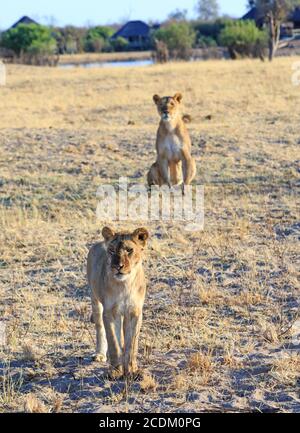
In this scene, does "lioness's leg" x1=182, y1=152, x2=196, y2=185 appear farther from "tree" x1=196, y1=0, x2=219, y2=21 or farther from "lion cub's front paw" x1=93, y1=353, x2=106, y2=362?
"tree" x1=196, y1=0, x2=219, y2=21

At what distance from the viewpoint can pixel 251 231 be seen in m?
9.67

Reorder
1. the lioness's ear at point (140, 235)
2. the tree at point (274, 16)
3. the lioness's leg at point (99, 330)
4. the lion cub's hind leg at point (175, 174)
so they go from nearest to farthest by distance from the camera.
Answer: the lioness's ear at point (140, 235) < the lioness's leg at point (99, 330) < the lion cub's hind leg at point (175, 174) < the tree at point (274, 16)

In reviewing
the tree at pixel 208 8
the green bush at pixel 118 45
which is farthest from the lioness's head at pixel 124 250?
the tree at pixel 208 8

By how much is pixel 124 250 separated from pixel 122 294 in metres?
0.30

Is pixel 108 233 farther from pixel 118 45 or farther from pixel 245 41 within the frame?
pixel 118 45

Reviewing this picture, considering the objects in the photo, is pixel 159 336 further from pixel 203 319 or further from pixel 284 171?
pixel 284 171

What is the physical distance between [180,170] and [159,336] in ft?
20.1

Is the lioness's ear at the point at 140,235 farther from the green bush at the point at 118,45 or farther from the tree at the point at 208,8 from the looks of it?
the tree at the point at 208,8

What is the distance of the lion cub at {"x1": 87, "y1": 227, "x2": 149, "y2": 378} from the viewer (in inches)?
203

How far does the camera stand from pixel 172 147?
11.9 meters

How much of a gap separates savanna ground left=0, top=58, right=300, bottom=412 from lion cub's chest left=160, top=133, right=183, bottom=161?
69 cm

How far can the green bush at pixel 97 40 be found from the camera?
7247 centimetres

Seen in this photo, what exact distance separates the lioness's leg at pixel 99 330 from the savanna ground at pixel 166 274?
0.37ft

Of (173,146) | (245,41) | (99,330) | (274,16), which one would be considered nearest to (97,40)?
(274,16)
